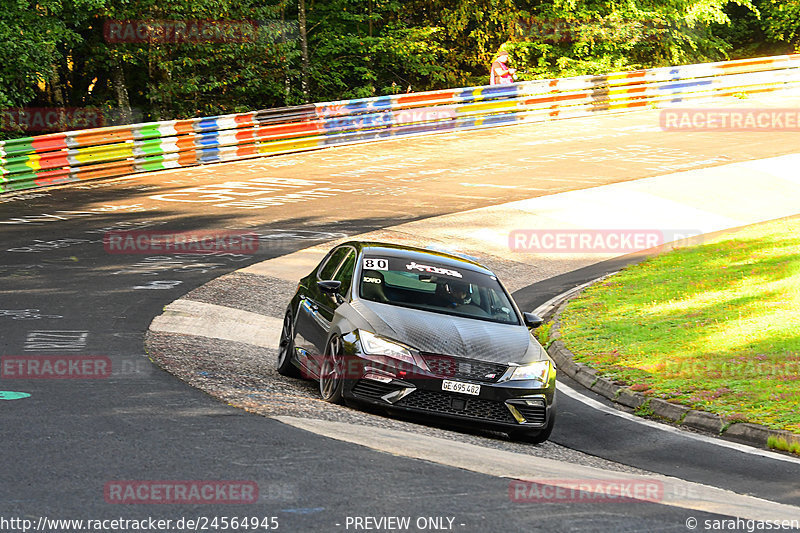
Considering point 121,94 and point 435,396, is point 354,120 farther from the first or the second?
point 435,396

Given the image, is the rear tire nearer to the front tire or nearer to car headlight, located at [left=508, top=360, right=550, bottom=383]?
the front tire

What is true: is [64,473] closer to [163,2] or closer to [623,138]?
[163,2]

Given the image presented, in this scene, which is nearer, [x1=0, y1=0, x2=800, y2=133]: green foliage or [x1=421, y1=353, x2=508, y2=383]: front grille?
[x1=421, y1=353, x2=508, y2=383]: front grille

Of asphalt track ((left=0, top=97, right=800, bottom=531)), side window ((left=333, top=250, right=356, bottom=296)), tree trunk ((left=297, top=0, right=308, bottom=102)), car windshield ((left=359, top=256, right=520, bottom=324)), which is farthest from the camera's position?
tree trunk ((left=297, top=0, right=308, bottom=102))

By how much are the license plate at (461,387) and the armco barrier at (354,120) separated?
17772mm

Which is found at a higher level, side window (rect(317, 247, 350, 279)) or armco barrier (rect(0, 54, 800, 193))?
armco barrier (rect(0, 54, 800, 193))

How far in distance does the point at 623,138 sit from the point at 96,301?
73.8 feet

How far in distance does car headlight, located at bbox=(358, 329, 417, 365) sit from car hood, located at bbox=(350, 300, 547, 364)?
0.07m

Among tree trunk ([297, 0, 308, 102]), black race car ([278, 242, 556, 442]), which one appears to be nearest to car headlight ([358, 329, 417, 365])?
→ black race car ([278, 242, 556, 442])

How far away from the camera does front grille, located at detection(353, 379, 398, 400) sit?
30.5 ft

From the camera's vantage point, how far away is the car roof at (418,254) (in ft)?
36.7

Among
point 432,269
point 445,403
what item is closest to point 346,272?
point 432,269

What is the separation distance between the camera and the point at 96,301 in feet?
46.7

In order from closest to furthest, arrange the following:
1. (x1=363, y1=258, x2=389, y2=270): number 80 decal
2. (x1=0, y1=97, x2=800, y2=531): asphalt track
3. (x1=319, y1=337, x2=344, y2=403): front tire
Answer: (x1=0, y1=97, x2=800, y2=531): asphalt track < (x1=319, y1=337, x2=344, y2=403): front tire < (x1=363, y1=258, x2=389, y2=270): number 80 decal
